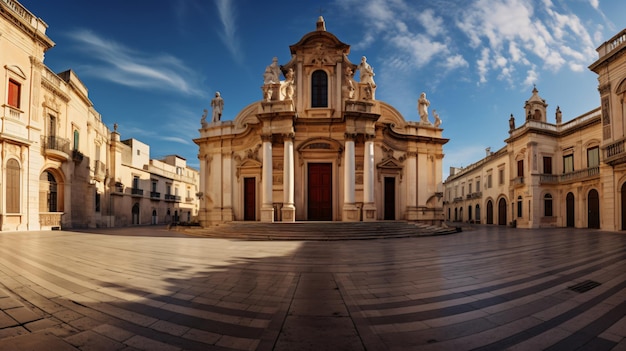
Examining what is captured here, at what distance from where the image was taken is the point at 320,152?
61.3ft

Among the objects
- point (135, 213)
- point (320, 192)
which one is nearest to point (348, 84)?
point (320, 192)

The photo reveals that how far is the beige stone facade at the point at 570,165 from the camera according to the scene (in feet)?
57.3

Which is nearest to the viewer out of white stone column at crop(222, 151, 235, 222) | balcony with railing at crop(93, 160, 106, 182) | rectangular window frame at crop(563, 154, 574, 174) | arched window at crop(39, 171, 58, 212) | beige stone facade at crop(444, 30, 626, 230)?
beige stone facade at crop(444, 30, 626, 230)

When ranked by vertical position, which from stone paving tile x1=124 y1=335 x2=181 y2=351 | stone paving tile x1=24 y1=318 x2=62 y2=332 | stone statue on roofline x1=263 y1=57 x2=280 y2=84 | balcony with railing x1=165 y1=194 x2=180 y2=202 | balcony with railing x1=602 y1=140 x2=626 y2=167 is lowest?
stone paving tile x1=124 y1=335 x2=181 y2=351

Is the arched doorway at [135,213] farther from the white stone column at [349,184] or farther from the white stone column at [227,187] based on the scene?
the white stone column at [349,184]

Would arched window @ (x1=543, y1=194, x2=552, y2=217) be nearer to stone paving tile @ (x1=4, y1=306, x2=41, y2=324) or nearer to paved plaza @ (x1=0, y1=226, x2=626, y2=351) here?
paved plaza @ (x1=0, y1=226, x2=626, y2=351)

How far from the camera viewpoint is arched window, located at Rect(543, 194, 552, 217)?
83.7ft

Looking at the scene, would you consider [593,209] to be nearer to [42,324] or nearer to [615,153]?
[615,153]

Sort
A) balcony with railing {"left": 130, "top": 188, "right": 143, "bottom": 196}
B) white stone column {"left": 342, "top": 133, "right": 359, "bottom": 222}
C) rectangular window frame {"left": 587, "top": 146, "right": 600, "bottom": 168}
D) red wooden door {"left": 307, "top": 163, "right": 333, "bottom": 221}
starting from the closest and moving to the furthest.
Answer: white stone column {"left": 342, "top": 133, "right": 359, "bottom": 222} < red wooden door {"left": 307, "top": 163, "right": 333, "bottom": 221} < rectangular window frame {"left": 587, "top": 146, "right": 600, "bottom": 168} < balcony with railing {"left": 130, "top": 188, "right": 143, "bottom": 196}

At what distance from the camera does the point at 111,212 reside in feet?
90.6

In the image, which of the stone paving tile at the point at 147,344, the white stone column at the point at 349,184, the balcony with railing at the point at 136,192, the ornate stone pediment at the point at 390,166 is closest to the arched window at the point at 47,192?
the balcony with railing at the point at 136,192

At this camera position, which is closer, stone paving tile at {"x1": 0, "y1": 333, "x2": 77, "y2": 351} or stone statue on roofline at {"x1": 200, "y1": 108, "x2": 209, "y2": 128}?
stone paving tile at {"x1": 0, "y1": 333, "x2": 77, "y2": 351}

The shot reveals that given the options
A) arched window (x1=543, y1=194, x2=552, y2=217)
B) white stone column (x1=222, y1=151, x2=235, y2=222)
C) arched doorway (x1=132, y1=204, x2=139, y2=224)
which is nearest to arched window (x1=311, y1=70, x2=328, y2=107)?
white stone column (x1=222, y1=151, x2=235, y2=222)

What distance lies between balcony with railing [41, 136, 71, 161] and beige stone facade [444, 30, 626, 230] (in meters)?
32.6
